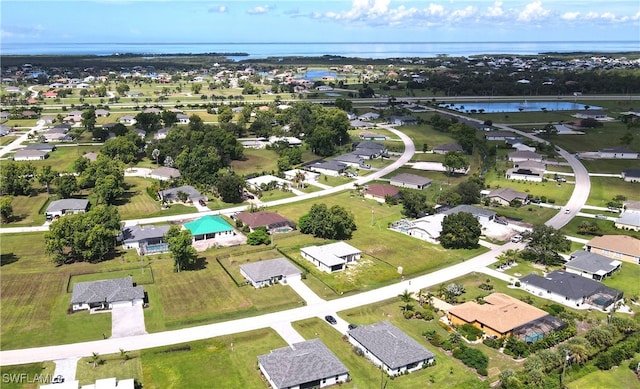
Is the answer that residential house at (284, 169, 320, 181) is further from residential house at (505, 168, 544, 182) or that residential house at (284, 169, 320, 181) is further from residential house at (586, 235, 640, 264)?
residential house at (586, 235, 640, 264)

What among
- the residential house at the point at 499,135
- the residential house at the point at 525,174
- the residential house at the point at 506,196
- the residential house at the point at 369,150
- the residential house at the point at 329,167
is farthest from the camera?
the residential house at the point at 499,135

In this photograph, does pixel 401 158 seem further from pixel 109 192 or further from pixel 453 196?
pixel 109 192

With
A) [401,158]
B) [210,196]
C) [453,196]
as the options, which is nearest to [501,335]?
[453,196]

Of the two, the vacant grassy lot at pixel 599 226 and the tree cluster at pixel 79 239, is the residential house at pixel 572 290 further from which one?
the tree cluster at pixel 79 239

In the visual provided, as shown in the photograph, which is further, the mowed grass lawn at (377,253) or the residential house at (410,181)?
the residential house at (410,181)

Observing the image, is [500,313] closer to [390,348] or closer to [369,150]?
[390,348]

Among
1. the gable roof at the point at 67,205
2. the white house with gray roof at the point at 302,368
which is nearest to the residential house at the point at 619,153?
the white house with gray roof at the point at 302,368

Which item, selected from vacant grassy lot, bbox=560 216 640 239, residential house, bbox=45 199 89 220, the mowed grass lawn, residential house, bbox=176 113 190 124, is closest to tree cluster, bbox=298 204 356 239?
the mowed grass lawn
